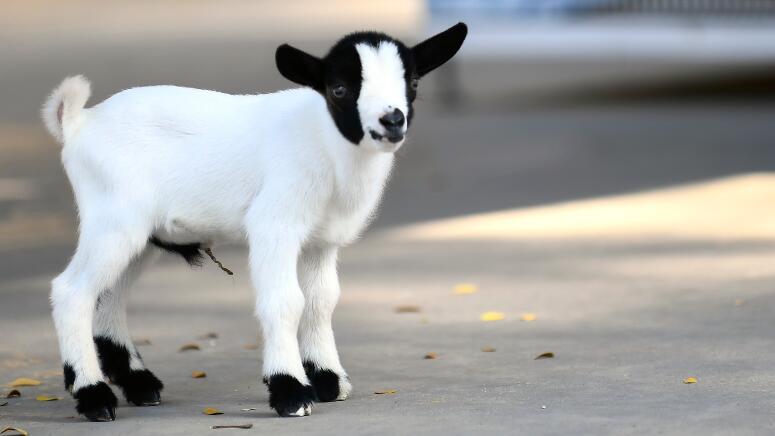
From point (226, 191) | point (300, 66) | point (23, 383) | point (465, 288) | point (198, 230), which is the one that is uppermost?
point (300, 66)

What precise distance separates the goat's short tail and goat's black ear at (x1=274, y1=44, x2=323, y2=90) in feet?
3.07

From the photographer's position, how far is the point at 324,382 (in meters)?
6.42

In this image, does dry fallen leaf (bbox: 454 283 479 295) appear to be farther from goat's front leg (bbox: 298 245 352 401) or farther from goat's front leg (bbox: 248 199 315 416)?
goat's front leg (bbox: 248 199 315 416)

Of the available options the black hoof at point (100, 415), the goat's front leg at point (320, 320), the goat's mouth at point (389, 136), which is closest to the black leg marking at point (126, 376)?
the black hoof at point (100, 415)

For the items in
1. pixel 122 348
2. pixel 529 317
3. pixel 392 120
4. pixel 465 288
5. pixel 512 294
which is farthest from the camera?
pixel 465 288

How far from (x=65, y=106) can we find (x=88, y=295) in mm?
778

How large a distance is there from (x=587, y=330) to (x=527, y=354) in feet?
2.07

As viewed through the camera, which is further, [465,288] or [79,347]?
[465,288]

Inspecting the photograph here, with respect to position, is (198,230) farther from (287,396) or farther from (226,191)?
(287,396)

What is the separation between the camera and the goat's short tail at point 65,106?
6.43m

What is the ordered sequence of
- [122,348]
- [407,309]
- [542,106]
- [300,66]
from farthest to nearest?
[542,106]
[407,309]
[122,348]
[300,66]

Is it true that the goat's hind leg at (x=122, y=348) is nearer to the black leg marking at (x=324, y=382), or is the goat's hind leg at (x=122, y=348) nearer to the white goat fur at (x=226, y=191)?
the white goat fur at (x=226, y=191)

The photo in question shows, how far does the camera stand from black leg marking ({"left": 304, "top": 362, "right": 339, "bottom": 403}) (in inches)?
252

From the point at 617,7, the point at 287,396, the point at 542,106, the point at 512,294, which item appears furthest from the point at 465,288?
the point at 542,106
